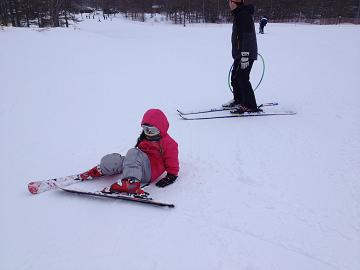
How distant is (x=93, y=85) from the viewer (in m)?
7.86

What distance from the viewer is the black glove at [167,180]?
133 inches

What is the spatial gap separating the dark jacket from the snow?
1216 mm

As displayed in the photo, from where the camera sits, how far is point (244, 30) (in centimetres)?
524

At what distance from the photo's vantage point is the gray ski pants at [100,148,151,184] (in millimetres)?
3205

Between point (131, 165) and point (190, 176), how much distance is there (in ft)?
2.57

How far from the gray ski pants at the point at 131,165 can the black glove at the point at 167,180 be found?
0.13 m

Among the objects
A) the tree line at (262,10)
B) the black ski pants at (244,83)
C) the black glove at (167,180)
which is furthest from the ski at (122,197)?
the tree line at (262,10)

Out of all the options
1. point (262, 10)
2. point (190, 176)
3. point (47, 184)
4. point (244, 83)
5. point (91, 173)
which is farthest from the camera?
point (262, 10)

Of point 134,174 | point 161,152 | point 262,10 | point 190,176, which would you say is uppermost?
point 262,10

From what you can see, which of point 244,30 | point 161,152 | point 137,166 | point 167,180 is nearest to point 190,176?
point 167,180

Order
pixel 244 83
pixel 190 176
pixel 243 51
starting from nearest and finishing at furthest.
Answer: pixel 190 176, pixel 243 51, pixel 244 83

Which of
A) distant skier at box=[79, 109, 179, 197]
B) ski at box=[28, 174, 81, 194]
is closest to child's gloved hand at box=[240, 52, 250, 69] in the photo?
distant skier at box=[79, 109, 179, 197]

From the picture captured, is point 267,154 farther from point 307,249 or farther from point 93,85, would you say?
point 93,85

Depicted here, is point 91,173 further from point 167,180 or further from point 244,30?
point 244,30
